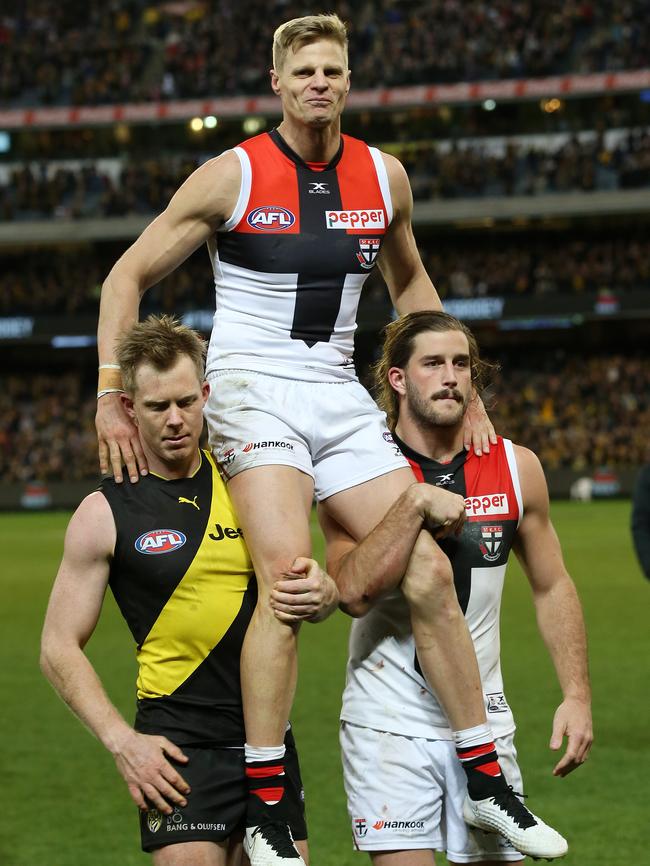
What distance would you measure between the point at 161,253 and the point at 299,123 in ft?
2.17

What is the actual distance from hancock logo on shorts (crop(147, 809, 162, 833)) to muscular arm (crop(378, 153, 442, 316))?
2.03m

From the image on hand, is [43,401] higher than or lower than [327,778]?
higher

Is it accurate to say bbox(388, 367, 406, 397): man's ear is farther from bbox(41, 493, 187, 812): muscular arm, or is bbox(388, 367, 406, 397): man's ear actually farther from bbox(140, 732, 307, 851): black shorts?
bbox(140, 732, 307, 851): black shorts

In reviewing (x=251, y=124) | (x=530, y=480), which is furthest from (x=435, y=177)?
(x=530, y=480)

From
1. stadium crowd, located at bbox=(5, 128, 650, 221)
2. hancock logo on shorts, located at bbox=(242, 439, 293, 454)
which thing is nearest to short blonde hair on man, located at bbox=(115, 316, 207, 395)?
hancock logo on shorts, located at bbox=(242, 439, 293, 454)

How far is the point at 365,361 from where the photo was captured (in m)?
38.2

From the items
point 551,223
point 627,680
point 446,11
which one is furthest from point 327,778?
point 446,11

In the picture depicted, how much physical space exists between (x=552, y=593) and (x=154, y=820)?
4.97 feet

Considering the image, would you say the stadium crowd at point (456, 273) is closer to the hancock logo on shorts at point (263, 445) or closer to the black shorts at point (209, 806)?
the hancock logo on shorts at point (263, 445)

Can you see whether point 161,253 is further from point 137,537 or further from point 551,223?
point 551,223

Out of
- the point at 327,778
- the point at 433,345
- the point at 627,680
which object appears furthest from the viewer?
the point at 627,680

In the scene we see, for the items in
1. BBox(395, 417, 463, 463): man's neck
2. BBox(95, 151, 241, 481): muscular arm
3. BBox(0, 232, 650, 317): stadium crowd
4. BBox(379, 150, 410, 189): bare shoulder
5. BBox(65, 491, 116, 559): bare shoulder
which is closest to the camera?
BBox(65, 491, 116, 559): bare shoulder

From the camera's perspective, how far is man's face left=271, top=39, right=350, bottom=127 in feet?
14.2

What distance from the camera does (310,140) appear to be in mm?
4469
